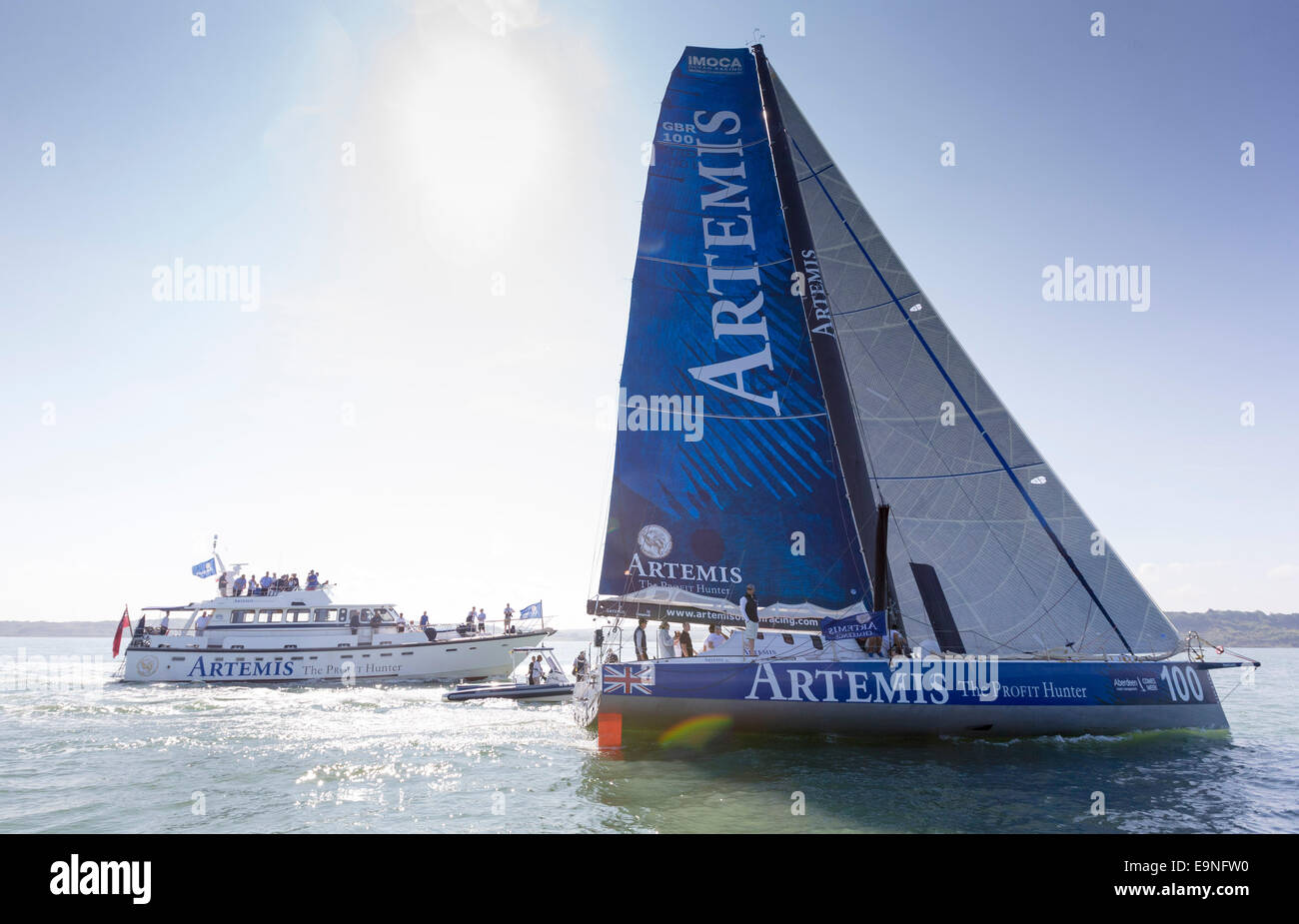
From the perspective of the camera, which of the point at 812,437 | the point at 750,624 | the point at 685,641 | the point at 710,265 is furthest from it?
the point at 710,265

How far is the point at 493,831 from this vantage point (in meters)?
9.77

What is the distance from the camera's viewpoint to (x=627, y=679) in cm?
1519

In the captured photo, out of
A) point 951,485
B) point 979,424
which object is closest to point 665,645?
point 951,485

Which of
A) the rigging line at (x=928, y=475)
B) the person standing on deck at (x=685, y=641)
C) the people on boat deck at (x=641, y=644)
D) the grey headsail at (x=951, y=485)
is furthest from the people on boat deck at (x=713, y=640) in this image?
the rigging line at (x=928, y=475)

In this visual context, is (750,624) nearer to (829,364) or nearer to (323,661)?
(829,364)

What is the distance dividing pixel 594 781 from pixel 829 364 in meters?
10.7

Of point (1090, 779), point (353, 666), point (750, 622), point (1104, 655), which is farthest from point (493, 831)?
point (353, 666)

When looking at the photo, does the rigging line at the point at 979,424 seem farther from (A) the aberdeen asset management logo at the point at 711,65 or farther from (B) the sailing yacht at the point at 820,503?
(A) the aberdeen asset management logo at the point at 711,65

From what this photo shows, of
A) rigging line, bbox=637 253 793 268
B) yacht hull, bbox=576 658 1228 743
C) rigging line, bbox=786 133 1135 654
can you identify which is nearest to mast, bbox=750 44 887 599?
rigging line, bbox=637 253 793 268

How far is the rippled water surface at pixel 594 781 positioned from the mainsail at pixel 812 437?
3091mm

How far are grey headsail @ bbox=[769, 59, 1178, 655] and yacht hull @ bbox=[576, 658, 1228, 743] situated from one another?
4.22 ft

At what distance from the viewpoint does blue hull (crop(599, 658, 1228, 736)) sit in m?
14.6
